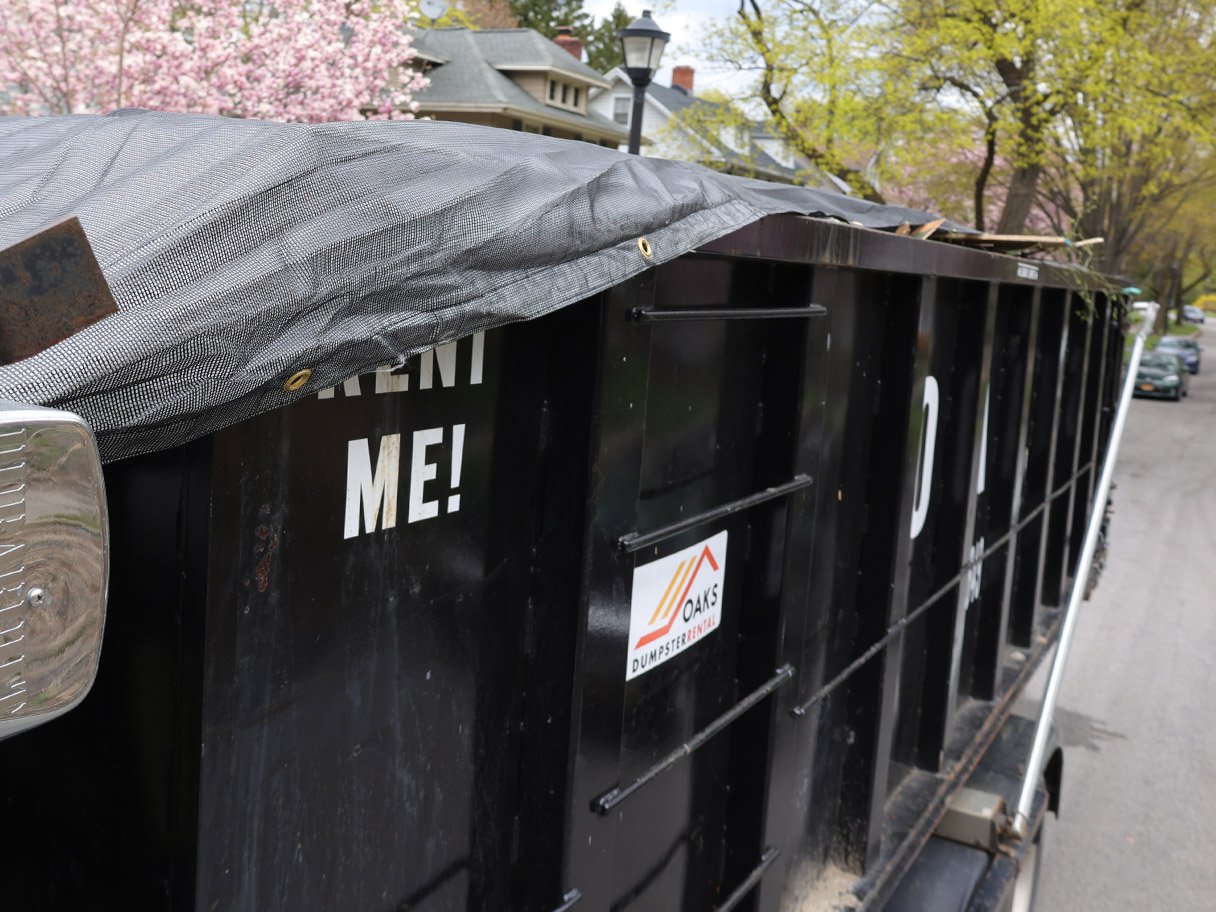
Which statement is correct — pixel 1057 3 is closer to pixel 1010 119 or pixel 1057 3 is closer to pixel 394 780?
pixel 1010 119

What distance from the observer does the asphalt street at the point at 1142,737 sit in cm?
588

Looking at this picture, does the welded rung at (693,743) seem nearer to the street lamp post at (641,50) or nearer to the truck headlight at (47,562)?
the truck headlight at (47,562)

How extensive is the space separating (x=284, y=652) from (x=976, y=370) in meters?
2.93

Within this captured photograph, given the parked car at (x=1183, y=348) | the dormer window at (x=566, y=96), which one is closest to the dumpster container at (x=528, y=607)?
the dormer window at (x=566, y=96)

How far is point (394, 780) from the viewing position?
1638mm

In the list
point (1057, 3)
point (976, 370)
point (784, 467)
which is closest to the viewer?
point (784, 467)

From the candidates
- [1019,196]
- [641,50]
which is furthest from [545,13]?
[641,50]

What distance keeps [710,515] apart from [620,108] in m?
44.4

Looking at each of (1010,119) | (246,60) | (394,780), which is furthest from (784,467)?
(1010,119)

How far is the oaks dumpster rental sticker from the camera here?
6.80ft

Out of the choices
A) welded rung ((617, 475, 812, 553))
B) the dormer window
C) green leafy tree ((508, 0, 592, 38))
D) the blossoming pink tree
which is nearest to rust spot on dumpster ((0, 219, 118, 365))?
welded rung ((617, 475, 812, 553))

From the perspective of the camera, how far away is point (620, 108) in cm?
4466

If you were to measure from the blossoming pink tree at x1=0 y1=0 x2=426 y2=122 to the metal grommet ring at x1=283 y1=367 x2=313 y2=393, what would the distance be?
371 inches

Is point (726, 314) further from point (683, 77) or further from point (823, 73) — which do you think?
point (683, 77)
